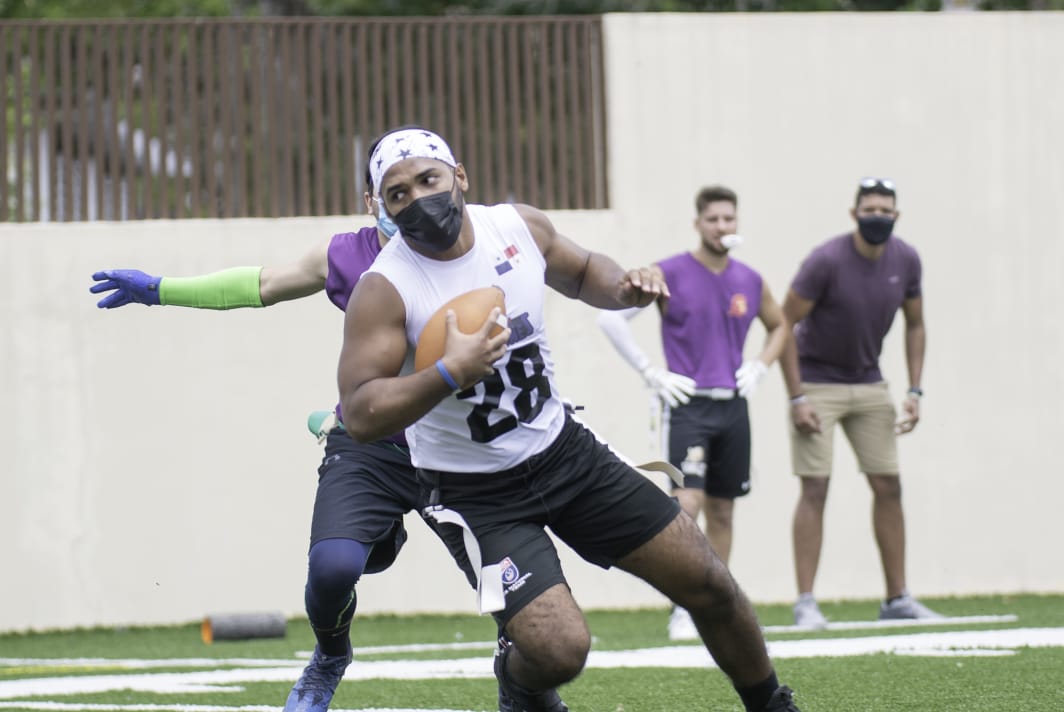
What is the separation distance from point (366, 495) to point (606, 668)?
224 centimetres

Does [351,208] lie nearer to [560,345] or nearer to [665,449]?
[560,345]

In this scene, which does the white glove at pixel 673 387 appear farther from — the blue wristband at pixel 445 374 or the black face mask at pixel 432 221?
the blue wristband at pixel 445 374

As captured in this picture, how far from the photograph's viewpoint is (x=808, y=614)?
8781mm

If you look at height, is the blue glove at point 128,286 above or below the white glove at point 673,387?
above

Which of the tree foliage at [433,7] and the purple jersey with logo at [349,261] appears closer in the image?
the purple jersey with logo at [349,261]

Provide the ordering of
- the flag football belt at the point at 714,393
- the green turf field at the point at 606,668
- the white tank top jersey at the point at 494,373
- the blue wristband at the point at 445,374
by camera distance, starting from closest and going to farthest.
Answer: the blue wristband at the point at 445,374 → the white tank top jersey at the point at 494,373 → the green turf field at the point at 606,668 → the flag football belt at the point at 714,393

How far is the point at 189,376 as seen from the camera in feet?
35.8

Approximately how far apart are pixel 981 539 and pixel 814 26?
3778 mm

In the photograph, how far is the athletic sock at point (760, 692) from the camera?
495 cm

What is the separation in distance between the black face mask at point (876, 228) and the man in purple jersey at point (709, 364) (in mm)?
685

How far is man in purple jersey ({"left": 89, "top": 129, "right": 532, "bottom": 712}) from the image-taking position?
553 cm

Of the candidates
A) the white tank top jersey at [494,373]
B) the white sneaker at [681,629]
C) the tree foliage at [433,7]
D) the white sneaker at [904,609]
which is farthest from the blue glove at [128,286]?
the tree foliage at [433,7]

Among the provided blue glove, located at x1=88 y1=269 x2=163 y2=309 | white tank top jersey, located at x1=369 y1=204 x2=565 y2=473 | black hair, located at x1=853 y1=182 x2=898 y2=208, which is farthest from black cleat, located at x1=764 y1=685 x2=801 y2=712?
black hair, located at x1=853 y1=182 x2=898 y2=208

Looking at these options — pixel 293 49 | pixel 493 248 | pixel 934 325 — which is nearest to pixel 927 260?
pixel 934 325
